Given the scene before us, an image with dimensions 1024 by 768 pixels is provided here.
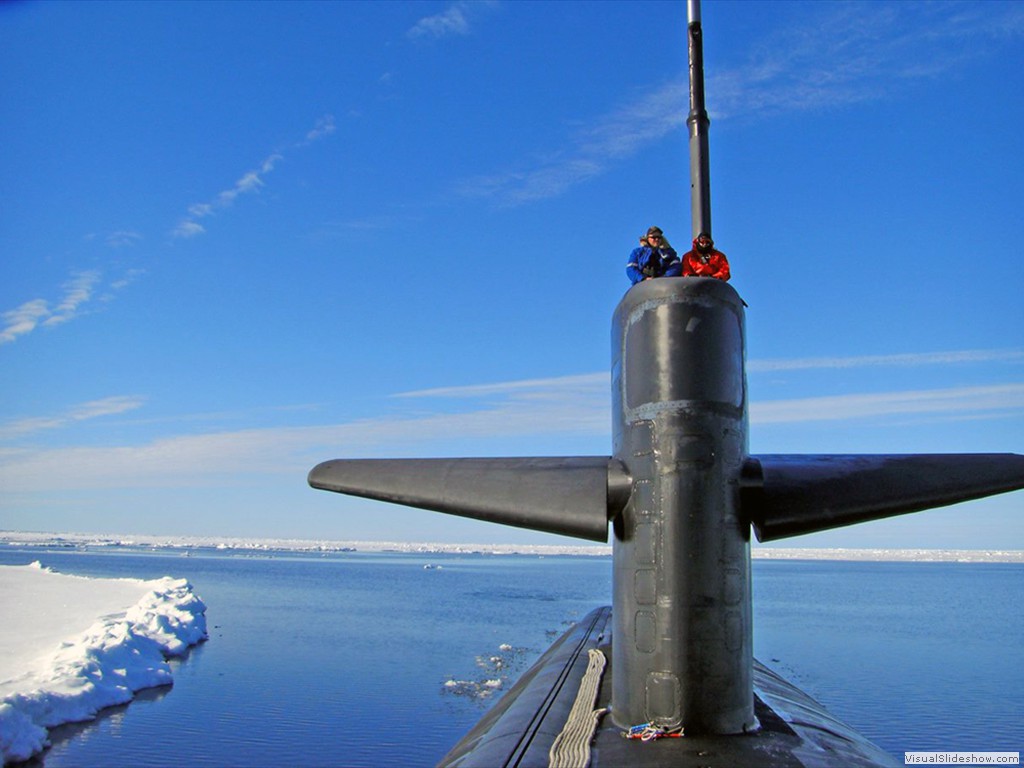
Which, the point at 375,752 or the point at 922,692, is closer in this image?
the point at 375,752

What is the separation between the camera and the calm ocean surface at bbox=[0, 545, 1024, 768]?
18.8m

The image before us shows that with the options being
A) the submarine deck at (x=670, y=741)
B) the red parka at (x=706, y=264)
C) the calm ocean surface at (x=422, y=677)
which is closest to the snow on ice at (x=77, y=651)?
the calm ocean surface at (x=422, y=677)

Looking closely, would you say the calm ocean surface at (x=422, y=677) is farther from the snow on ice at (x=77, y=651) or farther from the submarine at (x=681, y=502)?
the submarine at (x=681, y=502)

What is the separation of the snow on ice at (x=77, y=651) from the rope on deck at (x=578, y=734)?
13.8 meters

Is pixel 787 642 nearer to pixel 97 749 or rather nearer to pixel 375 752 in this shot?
pixel 375 752

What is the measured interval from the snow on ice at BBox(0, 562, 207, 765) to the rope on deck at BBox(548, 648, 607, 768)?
13.8 metres

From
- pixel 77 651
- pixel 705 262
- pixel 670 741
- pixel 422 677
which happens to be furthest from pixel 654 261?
pixel 422 677

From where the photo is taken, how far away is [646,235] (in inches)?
256

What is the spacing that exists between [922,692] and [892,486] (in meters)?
23.9

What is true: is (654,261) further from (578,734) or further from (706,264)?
(578,734)

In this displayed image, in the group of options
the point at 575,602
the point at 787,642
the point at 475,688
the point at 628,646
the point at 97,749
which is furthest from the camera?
the point at 575,602

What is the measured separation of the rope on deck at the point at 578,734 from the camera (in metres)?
5.13

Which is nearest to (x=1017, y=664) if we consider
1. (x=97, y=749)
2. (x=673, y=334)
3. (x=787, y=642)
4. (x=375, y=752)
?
(x=787, y=642)

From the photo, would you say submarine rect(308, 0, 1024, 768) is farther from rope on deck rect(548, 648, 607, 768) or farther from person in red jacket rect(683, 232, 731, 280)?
person in red jacket rect(683, 232, 731, 280)
